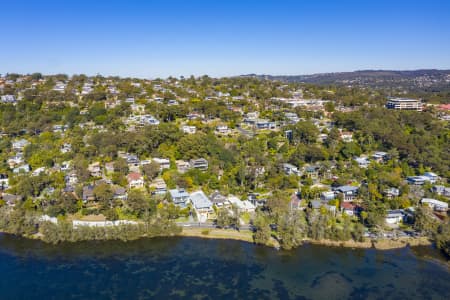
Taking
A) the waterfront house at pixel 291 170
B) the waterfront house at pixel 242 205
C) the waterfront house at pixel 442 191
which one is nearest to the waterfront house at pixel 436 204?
the waterfront house at pixel 442 191

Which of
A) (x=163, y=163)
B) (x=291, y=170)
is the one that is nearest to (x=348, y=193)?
(x=291, y=170)

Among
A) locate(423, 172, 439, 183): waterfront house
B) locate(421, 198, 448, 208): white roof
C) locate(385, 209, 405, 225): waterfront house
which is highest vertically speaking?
locate(423, 172, 439, 183): waterfront house

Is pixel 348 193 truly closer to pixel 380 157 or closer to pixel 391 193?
pixel 391 193

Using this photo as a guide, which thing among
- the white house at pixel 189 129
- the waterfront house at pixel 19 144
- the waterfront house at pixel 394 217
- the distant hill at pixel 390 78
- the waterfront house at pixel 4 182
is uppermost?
the distant hill at pixel 390 78

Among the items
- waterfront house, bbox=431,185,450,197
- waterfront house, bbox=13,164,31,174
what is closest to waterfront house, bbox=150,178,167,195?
waterfront house, bbox=13,164,31,174

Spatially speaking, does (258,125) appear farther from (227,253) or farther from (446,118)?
(446,118)

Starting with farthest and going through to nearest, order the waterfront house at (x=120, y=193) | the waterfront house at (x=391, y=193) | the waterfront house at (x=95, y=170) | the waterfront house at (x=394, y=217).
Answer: the waterfront house at (x=95, y=170)
the waterfront house at (x=391, y=193)
the waterfront house at (x=120, y=193)
the waterfront house at (x=394, y=217)

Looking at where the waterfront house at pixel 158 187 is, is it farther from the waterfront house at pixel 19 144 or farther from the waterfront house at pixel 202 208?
the waterfront house at pixel 19 144

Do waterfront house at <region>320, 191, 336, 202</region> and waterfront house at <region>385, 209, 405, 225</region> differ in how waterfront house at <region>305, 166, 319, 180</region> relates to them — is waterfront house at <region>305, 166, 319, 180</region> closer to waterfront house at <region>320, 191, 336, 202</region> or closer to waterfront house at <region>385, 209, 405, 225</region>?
waterfront house at <region>320, 191, 336, 202</region>

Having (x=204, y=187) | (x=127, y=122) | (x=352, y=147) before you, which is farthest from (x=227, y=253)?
(x=127, y=122)

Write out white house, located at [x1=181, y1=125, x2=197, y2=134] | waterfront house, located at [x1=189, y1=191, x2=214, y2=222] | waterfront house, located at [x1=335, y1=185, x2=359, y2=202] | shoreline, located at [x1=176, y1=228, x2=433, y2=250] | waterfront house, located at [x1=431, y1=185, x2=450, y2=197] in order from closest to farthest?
shoreline, located at [x1=176, y1=228, x2=433, y2=250]
waterfront house, located at [x1=189, y1=191, x2=214, y2=222]
waterfront house, located at [x1=335, y1=185, x2=359, y2=202]
waterfront house, located at [x1=431, y1=185, x2=450, y2=197]
white house, located at [x1=181, y1=125, x2=197, y2=134]
